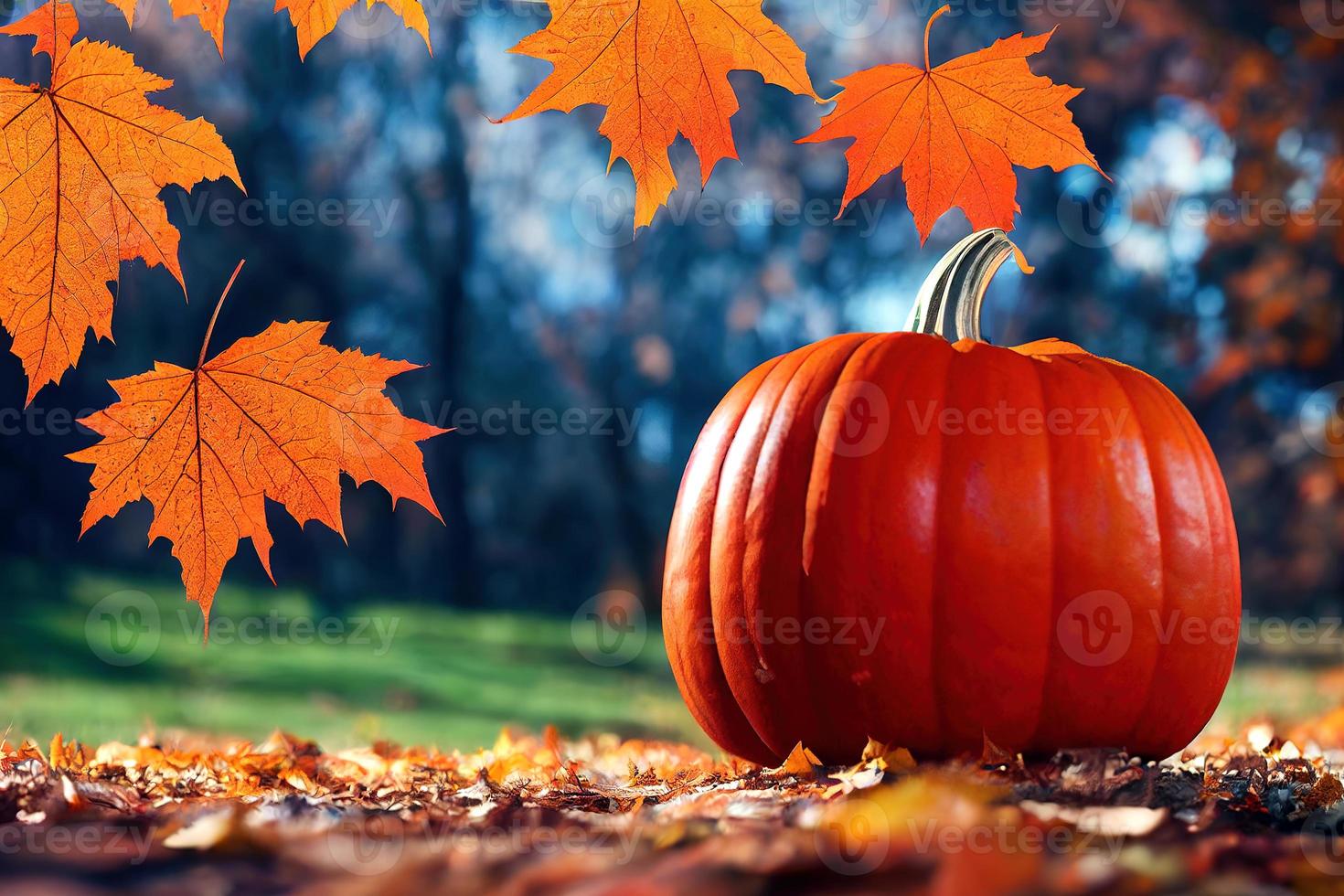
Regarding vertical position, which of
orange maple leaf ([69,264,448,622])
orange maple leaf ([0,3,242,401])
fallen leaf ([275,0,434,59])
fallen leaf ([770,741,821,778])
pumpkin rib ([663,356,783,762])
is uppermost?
fallen leaf ([275,0,434,59])

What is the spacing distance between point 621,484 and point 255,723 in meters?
4.42

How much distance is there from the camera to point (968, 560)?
1.80 m

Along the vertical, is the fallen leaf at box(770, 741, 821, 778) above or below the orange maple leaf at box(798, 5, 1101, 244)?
below

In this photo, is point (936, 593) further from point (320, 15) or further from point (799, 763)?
point (320, 15)

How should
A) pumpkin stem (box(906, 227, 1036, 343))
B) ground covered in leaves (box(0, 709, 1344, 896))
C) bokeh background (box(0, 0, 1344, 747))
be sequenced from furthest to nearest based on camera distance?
1. bokeh background (box(0, 0, 1344, 747))
2. pumpkin stem (box(906, 227, 1036, 343))
3. ground covered in leaves (box(0, 709, 1344, 896))

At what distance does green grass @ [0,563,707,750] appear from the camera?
4.52 metres

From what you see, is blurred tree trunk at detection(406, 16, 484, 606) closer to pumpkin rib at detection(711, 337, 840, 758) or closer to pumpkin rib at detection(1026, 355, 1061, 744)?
pumpkin rib at detection(711, 337, 840, 758)

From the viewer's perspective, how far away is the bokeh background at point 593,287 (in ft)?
24.5

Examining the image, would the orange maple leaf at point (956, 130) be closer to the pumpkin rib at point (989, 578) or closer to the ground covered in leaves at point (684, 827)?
the pumpkin rib at point (989, 578)

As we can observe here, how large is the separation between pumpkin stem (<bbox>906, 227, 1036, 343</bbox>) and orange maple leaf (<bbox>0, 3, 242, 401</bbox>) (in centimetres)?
132

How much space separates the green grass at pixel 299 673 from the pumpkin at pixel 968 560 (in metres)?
1.90

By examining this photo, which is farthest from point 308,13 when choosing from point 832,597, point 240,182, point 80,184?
point 832,597

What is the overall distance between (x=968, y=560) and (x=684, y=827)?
723 millimetres

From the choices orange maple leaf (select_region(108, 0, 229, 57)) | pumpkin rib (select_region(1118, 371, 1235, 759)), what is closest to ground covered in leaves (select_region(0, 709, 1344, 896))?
pumpkin rib (select_region(1118, 371, 1235, 759))
